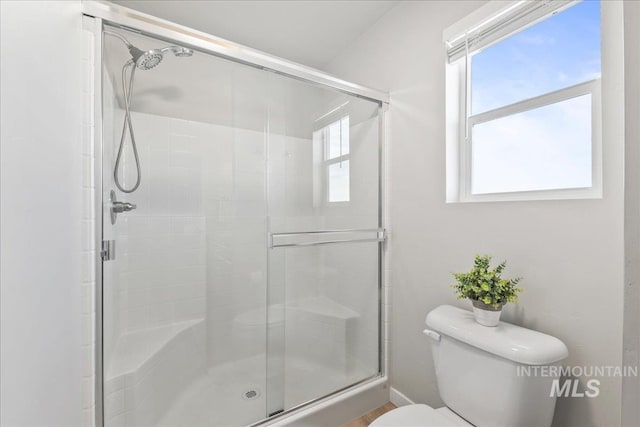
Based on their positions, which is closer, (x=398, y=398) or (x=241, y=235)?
(x=241, y=235)

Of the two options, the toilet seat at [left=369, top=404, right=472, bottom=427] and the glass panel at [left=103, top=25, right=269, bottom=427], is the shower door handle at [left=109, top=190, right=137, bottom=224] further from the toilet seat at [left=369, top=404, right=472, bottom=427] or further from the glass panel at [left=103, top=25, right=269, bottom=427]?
the toilet seat at [left=369, top=404, right=472, bottom=427]

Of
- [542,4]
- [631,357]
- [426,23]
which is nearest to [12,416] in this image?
[631,357]

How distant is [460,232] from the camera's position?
136cm

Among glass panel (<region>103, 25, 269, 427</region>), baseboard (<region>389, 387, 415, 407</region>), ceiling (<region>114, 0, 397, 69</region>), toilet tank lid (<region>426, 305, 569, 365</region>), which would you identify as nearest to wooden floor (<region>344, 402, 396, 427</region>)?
baseboard (<region>389, 387, 415, 407</region>)

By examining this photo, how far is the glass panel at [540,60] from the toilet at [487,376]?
0.98 m

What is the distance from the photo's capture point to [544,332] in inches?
41.6

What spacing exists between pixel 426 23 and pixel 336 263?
1.42 metres

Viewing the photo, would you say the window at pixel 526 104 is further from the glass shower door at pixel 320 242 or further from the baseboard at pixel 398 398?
the baseboard at pixel 398 398

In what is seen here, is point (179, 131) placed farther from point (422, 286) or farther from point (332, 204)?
point (422, 286)

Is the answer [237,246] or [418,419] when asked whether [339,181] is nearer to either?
[237,246]

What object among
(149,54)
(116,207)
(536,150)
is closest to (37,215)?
(116,207)

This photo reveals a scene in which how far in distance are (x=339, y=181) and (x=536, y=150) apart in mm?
906

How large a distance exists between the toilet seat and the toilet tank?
0.20 feet

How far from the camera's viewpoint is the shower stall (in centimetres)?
136
